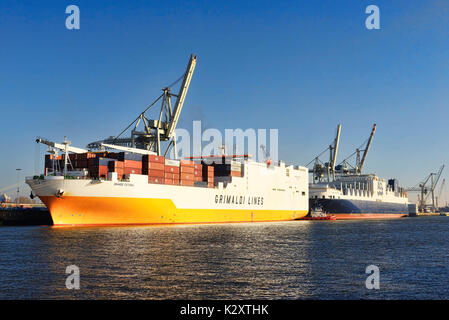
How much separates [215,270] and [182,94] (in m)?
49.9

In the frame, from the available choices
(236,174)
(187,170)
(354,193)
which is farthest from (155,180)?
(354,193)

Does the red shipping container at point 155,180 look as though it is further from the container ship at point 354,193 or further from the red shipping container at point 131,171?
the container ship at point 354,193

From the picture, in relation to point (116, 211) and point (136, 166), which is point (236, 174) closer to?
point (136, 166)

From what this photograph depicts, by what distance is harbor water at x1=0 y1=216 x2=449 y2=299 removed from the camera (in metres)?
18.0

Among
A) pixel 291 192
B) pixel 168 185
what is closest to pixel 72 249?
pixel 168 185

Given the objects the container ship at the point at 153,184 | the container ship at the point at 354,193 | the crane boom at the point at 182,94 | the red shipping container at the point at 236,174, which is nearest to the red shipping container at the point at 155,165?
the container ship at the point at 153,184

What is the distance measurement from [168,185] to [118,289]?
40.5 meters

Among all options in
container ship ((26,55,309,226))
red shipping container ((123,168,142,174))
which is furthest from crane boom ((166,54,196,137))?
red shipping container ((123,168,142,174))

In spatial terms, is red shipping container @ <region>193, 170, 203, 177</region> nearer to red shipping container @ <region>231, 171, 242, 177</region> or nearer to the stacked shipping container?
the stacked shipping container

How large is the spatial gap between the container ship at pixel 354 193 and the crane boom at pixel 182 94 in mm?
46802

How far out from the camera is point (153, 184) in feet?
185
